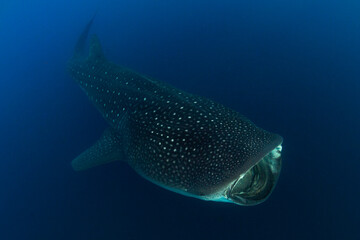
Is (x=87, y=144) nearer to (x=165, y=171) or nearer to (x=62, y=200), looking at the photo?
(x=62, y=200)

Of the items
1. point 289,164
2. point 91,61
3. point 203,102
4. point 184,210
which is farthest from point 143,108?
point 289,164

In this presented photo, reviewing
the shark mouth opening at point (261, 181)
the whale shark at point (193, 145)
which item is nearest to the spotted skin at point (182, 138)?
the whale shark at point (193, 145)

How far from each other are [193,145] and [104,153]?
225cm

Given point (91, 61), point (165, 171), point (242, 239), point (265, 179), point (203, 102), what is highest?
point (91, 61)

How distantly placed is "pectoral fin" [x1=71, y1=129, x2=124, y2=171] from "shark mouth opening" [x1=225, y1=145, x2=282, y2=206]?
2.10 m

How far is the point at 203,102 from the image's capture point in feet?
12.0

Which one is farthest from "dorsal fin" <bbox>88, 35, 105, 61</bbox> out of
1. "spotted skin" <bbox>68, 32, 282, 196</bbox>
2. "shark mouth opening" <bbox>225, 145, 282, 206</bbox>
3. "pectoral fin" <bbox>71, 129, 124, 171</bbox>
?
"shark mouth opening" <bbox>225, 145, 282, 206</bbox>

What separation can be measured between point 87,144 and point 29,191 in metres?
1.79

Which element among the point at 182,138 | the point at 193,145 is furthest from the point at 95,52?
the point at 193,145

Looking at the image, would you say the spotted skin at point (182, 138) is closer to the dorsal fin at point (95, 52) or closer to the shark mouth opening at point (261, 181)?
the shark mouth opening at point (261, 181)

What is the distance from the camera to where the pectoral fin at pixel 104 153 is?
4.43 m

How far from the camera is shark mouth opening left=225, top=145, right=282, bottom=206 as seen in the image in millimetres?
2967

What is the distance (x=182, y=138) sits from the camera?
3127mm

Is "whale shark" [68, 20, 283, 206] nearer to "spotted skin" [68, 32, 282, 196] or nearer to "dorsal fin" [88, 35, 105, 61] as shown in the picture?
"spotted skin" [68, 32, 282, 196]
